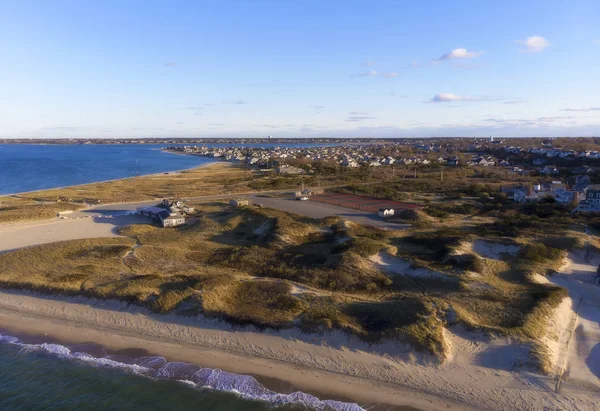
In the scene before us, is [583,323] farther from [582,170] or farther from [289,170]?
[289,170]

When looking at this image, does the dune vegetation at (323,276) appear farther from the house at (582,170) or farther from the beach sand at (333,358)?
the house at (582,170)

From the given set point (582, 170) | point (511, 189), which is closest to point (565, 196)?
point (511, 189)

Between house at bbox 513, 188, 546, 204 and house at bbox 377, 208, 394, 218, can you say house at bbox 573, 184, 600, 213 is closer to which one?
house at bbox 513, 188, 546, 204

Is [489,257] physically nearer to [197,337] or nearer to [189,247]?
[197,337]

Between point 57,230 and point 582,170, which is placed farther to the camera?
point 582,170

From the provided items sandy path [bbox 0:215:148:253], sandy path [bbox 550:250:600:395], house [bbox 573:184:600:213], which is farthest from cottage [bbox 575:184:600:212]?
sandy path [bbox 0:215:148:253]

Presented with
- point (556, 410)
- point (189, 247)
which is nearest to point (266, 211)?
point (189, 247)
